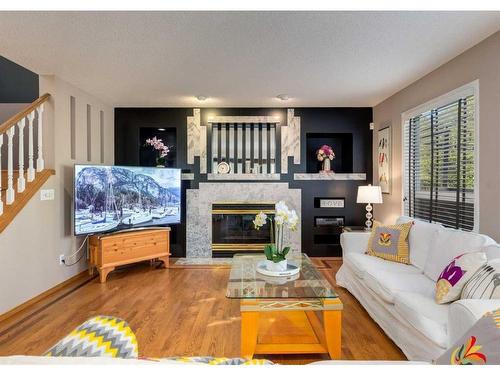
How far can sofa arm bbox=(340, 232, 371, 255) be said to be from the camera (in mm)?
3449

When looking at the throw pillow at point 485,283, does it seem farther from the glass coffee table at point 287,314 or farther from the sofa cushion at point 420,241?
the sofa cushion at point 420,241

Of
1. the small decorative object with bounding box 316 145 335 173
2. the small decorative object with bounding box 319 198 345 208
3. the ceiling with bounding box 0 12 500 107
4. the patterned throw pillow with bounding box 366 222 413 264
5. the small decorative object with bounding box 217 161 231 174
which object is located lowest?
the patterned throw pillow with bounding box 366 222 413 264

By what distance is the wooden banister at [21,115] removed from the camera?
9.41 ft

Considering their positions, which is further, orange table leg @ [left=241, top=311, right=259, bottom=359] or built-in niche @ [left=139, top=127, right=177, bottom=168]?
built-in niche @ [left=139, top=127, right=177, bottom=168]

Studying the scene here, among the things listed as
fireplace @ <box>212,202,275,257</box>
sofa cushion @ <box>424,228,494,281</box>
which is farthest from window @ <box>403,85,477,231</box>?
fireplace @ <box>212,202,275,257</box>

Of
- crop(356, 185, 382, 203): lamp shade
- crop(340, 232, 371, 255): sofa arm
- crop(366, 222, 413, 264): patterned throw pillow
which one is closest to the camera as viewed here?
crop(366, 222, 413, 264): patterned throw pillow

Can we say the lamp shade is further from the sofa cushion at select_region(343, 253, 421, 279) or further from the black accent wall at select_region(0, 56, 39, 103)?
the black accent wall at select_region(0, 56, 39, 103)

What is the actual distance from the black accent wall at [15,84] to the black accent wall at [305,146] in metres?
1.37

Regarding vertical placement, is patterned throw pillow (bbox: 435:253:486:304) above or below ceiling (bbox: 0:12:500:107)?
below

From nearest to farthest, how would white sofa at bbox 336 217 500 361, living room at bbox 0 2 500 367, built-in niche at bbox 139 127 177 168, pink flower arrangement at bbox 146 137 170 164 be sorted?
white sofa at bbox 336 217 500 361
living room at bbox 0 2 500 367
pink flower arrangement at bbox 146 137 170 164
built-in niche at bbox 139 127 177 168

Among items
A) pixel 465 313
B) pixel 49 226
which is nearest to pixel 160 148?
pixel 49 226

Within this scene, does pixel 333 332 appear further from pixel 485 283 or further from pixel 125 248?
pixel 125 248

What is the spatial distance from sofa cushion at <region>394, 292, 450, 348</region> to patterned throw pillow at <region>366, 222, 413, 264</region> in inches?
31.6

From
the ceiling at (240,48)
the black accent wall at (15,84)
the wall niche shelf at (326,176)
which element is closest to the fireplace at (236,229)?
the wall niche shelf at (326,176)
